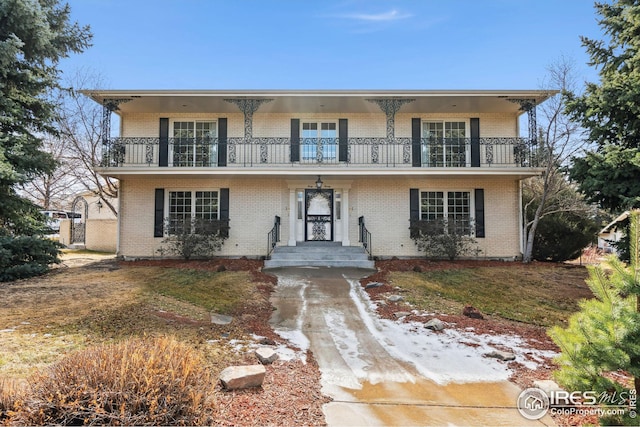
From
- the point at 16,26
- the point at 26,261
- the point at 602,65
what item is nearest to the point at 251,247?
the point at 26,261

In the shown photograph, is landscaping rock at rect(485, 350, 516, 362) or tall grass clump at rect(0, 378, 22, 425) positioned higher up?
tall grass clump at rect(0, 378, 22, 425)

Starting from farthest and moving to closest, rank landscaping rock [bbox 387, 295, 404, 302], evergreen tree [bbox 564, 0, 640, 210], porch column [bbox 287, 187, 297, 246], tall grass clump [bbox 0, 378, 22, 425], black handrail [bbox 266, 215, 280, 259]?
porch column [bbox 287, 187, 297, 246] → black handrail [bbox 266, 215, 280, 259] → evergreen tree [bbox 564, 0, 640, 210] → landscaping rock [bbox 387, 295, 404, 302] → tall grass clump [bbox 0, 378, 22, 425]

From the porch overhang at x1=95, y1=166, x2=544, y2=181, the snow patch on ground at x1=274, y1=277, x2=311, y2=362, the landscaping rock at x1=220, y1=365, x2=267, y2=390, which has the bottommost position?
the snow patch on ground at x1=274, y1=277, x2=311, y2=362

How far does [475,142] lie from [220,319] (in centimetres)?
1212

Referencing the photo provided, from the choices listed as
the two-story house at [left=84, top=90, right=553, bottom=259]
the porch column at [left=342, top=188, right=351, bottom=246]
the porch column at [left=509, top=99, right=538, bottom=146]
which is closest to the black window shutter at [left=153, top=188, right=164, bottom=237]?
the two-story house at [left=84, top=90, right=553, bottom=259]

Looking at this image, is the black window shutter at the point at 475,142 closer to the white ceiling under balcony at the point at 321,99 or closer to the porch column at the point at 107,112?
the white ceiling under balcony at the point at 321,99

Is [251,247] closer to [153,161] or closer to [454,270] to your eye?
[153,161]

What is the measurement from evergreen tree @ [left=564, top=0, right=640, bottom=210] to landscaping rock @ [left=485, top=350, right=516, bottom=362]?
592cm

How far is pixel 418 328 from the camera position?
5.92 meters

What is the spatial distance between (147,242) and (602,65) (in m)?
16.3

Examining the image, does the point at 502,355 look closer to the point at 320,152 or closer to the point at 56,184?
the point at 320,152

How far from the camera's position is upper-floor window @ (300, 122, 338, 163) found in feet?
46.0

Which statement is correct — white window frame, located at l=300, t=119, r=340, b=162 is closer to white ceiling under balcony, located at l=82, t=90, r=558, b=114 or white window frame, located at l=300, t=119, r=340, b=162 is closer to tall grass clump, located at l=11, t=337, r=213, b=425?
white ceiling under balcony, located at l=82, t=90, r=558, b=114

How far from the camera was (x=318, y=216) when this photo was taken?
14523 millimetres
